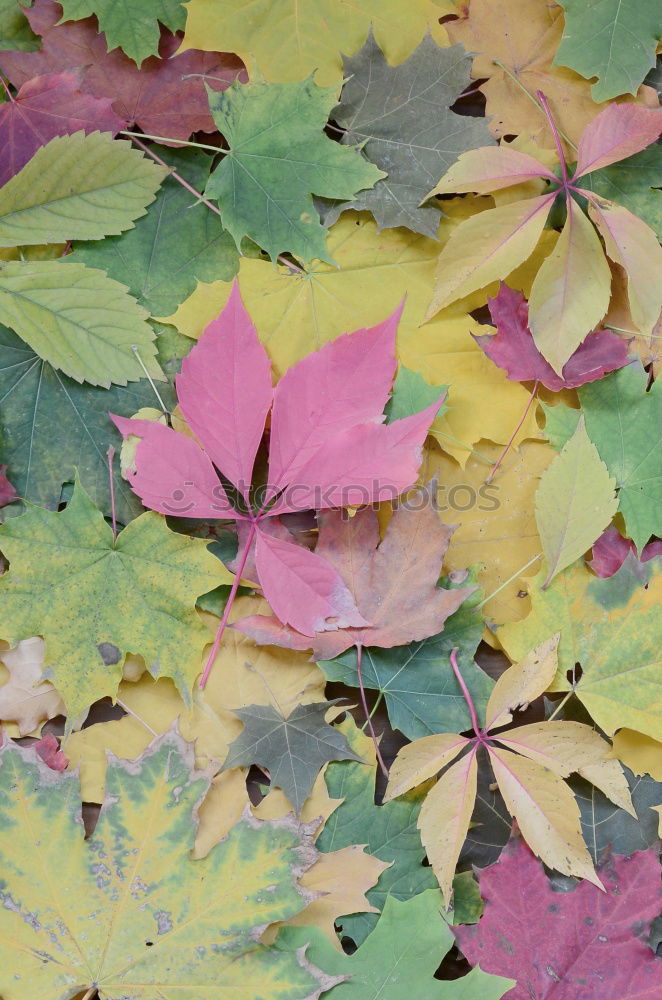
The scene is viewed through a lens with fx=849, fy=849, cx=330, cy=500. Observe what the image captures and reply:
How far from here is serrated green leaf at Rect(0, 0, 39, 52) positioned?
3.15ft

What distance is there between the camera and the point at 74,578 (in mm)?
899

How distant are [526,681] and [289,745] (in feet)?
0.83

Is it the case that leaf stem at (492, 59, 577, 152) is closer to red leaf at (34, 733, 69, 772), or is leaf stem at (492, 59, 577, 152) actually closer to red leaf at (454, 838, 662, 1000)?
red leaf at (454, 838, 662, 1000)

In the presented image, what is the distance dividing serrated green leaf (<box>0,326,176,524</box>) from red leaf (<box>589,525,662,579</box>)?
508mm

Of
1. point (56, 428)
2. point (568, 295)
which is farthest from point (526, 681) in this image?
point (56, 428)

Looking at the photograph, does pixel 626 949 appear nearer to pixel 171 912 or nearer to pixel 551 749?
pixel 551 749

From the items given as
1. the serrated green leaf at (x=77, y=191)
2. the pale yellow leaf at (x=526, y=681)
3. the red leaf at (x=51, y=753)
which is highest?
the serrated green leaf at (x=77, y=191)

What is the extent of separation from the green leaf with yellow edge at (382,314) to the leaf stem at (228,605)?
7.4 inches

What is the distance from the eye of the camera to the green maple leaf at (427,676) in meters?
0.91

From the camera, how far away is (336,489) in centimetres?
88

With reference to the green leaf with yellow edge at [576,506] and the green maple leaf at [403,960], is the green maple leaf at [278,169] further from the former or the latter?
the green maple leaf at [403,960]

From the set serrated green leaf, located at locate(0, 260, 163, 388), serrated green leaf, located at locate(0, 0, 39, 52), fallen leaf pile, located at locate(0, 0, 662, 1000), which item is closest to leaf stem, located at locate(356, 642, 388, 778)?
fallen leaf pile, located at locate(0, 0, 662, 1000)

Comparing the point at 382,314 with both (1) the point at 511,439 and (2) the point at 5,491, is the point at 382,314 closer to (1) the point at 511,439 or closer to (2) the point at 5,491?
(1) the point at 511,439

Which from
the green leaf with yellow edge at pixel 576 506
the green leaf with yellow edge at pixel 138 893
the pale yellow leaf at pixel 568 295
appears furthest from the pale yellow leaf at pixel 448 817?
the pale yellow leaf at pixel 568 295
